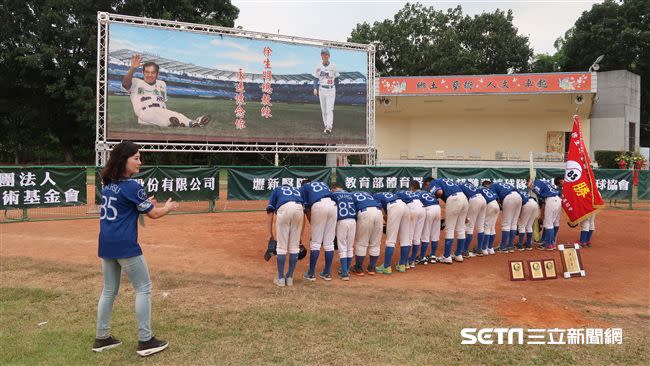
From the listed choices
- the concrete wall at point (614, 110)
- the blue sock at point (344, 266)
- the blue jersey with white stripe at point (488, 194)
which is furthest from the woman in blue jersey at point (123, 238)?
the concrete wall at point (614, 110)

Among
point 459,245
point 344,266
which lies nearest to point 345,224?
point 344,266

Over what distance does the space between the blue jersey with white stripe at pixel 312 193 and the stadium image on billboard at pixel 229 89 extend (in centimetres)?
1166

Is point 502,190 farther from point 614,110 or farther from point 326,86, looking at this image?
point 614,110

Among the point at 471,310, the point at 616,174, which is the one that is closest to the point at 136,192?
the point at 471,310

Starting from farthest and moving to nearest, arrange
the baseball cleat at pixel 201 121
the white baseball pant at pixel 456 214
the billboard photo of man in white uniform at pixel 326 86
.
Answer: the billboard photo of man in white uniform at pixel 326 86, the baseball cleat at pixel 201 121, the white baseball pant at pixel 456 214

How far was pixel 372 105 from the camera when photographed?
64.0 feet

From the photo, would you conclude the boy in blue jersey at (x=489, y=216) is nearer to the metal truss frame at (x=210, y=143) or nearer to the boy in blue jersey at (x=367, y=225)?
the boy in blue jersey at (x=367, y=225)

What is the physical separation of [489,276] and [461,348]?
3304 mm

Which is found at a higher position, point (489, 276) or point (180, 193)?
point (180, 193)

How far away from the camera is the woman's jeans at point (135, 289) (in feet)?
13.3

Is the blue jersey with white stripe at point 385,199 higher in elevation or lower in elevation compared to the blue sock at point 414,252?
higher

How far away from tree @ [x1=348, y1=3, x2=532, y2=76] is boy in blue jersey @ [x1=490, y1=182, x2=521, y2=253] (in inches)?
1247

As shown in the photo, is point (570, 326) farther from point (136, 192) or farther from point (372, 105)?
point (372, 105)

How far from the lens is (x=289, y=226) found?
20.6ft
